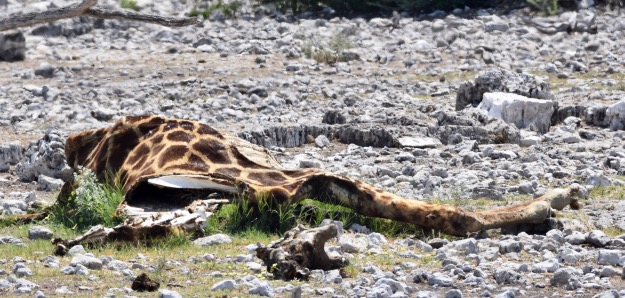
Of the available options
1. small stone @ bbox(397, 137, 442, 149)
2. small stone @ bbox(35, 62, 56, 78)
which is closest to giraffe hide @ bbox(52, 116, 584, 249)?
small stone @ bbox(397, 137, 442, 149)

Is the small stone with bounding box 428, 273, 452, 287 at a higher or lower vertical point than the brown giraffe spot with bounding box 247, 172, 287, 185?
lower

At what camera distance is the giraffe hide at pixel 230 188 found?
8.78m

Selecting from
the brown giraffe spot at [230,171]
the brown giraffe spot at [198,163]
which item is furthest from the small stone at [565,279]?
the brown giraffe spot at [198,163]

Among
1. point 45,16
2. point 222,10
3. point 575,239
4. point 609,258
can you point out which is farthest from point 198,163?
point 222,10

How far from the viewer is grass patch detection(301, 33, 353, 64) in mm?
19859

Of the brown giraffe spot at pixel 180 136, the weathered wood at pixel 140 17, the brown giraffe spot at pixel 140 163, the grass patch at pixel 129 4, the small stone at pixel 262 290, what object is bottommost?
the grass patch at pixel 129 4

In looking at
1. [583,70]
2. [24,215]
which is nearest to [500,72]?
[583,70]

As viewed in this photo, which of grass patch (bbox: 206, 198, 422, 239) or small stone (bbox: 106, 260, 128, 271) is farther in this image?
grass patch (bbox: 206, 198, 422, 239)

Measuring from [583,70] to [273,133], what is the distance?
6.44m

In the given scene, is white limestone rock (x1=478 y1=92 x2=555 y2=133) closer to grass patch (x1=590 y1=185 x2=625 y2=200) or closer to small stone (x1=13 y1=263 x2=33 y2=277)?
grass patch (x1=590 y1=185 x2=625 y2=200)

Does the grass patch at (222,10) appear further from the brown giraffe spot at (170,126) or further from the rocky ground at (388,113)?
the brown giraffe spot at (170,126)

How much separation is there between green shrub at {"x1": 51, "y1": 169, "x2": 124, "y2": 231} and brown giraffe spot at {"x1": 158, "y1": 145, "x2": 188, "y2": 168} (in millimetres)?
379

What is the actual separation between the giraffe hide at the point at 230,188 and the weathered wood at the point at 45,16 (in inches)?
45.4

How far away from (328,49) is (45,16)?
12019 millimetres
